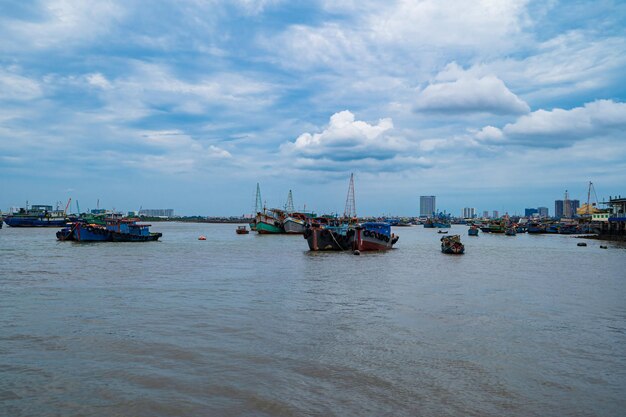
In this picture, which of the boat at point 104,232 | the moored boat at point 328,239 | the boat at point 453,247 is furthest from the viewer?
the boat at point 104,232

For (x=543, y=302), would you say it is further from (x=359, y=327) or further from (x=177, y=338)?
(x=177, y=338)

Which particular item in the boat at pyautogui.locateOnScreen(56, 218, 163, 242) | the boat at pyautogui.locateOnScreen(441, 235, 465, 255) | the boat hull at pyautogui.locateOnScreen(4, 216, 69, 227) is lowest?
the boat at pyautogui.locateOnScreen(441, 235, 465, 255)

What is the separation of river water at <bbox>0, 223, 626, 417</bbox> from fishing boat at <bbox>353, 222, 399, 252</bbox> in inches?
805

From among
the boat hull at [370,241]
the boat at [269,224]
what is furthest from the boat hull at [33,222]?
Answer: the boat hull at [370,241]

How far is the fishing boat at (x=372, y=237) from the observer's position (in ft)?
141

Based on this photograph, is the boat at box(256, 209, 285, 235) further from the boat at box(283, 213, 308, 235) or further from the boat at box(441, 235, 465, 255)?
the boat at box(441, 235, 465, 255)

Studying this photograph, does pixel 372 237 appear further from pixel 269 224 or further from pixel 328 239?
pixel 269 224

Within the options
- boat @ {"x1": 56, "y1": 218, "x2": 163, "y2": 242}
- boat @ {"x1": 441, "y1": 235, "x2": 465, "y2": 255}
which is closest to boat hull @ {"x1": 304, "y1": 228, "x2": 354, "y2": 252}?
boat @ {"x1": 441, "y1": 235, "x2": 465, "y2": 255}

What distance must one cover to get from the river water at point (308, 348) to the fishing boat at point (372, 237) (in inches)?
805

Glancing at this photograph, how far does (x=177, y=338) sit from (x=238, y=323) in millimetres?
2140

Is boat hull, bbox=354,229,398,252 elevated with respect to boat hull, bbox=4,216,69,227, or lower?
lower

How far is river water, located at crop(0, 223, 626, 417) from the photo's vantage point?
7.97 meters

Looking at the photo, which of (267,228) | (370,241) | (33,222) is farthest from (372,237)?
(33,222)

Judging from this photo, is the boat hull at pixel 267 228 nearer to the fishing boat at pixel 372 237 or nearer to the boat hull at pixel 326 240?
the fishing boat at pixel 372 237
